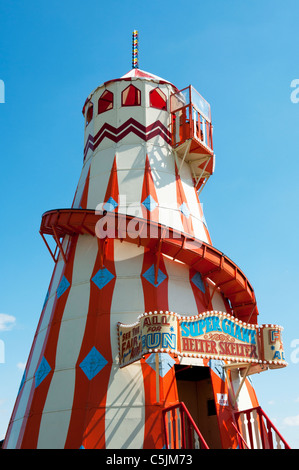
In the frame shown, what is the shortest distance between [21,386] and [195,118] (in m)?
14.5

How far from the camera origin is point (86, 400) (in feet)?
60.4

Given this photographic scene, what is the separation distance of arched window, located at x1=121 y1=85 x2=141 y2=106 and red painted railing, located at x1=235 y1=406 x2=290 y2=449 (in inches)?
593

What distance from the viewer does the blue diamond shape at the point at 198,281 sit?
22.2 m

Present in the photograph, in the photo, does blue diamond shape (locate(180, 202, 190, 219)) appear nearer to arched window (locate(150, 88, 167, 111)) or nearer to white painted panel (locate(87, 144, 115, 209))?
white painted panel (locate(87, 144, 115, 209))

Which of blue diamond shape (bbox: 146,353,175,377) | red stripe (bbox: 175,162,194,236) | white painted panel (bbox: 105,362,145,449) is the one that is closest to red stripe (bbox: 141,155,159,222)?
red stripe (bbox: 175,162,194,236)

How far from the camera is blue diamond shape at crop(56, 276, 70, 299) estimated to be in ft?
71.8

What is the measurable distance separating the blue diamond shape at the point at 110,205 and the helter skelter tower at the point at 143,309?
1.9 inches

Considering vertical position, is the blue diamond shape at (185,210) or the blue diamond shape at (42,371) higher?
the blue diamond shape at (185,210)

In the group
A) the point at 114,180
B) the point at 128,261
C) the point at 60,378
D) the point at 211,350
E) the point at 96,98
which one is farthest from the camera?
the point at 96,98

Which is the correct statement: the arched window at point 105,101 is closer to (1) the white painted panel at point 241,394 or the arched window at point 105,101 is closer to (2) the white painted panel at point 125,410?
(2) the white painted panel at point 125,410

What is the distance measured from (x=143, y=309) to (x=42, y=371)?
4629mm

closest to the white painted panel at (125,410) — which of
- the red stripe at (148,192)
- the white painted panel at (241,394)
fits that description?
the white painted panel at (241,394)
